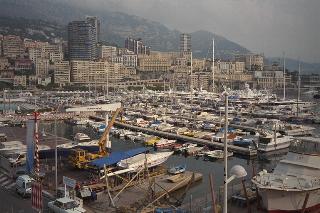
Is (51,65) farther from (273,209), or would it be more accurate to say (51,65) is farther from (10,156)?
(273,209)

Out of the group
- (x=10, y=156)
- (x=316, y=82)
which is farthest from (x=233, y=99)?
(x=316, y=82)

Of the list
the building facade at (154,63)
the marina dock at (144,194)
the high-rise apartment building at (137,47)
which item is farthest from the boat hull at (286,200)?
the high-rise apartment building at (137,47)

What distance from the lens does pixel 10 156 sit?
22266 millimetres

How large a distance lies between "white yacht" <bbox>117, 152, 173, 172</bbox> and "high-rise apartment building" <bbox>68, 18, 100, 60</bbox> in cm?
12379

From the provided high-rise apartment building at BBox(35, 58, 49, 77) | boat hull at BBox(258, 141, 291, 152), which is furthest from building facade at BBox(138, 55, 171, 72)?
boat hull at BBox(258, 141, 291, 152)

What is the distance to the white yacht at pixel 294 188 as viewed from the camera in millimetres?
12734

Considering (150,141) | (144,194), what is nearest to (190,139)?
(150,141)

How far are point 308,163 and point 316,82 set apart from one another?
126 meters

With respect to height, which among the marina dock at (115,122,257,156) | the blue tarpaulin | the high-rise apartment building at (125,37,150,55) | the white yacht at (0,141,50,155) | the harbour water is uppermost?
the high-rise apartment building at (125,37,150,55)

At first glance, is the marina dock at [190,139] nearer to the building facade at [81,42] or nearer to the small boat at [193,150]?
the small boat at [193,150]

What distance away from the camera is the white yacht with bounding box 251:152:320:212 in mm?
12734

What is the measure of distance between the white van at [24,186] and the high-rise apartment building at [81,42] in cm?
12833

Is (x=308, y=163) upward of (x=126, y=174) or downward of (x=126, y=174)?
upward

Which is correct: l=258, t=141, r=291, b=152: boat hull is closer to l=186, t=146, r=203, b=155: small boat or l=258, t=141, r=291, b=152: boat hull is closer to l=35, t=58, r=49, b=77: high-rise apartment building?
l=186, t=146, r=203, b=155: small boat
